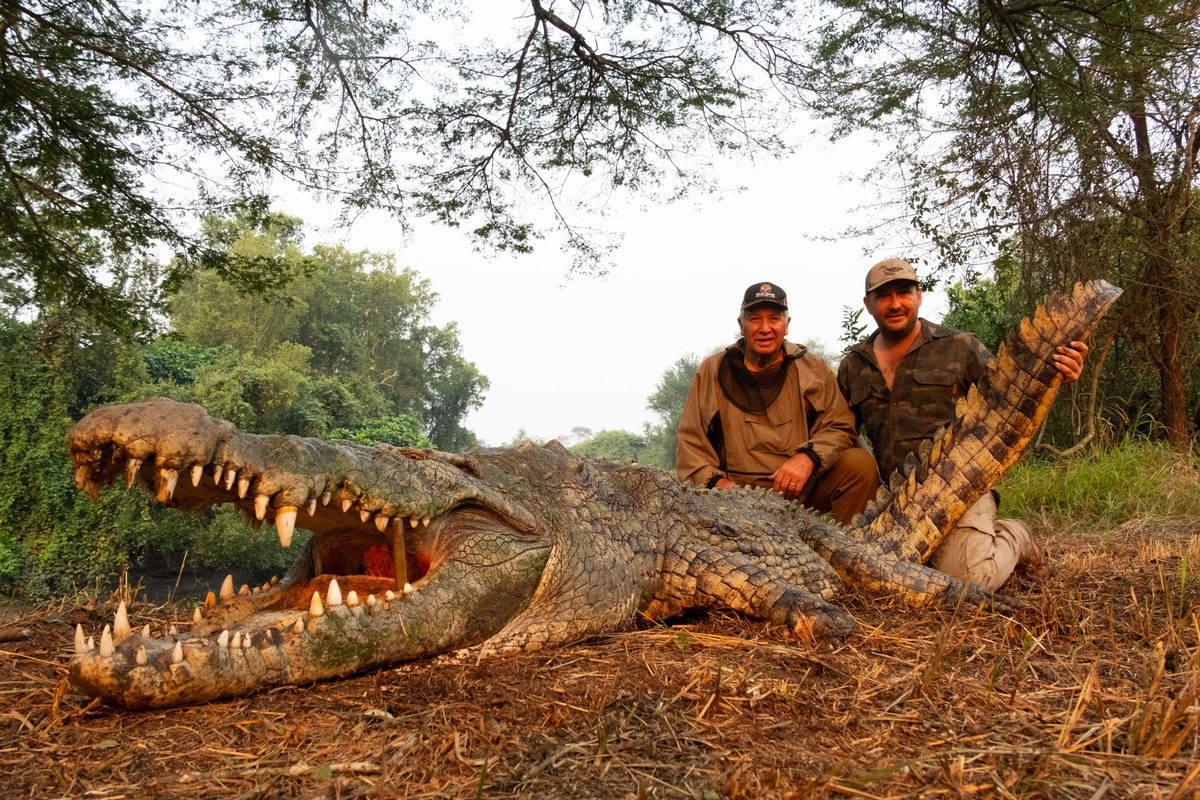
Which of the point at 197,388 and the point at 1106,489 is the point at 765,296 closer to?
the point at 1106,489

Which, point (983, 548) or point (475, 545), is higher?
point (475, 545)

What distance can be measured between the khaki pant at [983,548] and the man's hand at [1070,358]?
0.92m

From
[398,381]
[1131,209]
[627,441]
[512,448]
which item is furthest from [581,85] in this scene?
[627,441]

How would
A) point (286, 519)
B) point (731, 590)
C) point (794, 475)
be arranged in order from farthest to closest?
point (794, 475)
point (731, 590)
point (286, 519)

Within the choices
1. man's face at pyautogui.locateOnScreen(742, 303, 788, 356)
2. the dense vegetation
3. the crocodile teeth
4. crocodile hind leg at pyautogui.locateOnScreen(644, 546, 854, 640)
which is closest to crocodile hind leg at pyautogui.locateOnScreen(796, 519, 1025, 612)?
crocodile hind leg at pyautogui.locateOnScreen(644, 546, 854, 640)

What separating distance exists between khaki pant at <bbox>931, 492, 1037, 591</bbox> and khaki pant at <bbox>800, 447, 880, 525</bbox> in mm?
713

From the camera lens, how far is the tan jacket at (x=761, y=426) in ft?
15.5

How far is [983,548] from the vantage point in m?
3.80

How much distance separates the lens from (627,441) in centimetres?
5188

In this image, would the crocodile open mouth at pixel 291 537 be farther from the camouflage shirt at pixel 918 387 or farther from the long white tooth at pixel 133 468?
the camouflage shirt at pixel 918 387

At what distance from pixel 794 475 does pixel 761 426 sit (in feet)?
1.90

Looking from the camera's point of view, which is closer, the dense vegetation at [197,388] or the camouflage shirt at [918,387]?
the camouflage shirt at [918,387]

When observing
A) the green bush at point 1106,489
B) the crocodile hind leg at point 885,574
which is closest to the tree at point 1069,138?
the green bush at point 1106,489

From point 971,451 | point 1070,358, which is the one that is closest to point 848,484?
point 971,451
